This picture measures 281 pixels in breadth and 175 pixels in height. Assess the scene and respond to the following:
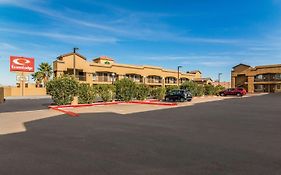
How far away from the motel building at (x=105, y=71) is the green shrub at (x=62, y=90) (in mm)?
23453

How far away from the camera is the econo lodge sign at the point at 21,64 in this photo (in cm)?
5572

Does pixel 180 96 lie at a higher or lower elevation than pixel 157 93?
lower

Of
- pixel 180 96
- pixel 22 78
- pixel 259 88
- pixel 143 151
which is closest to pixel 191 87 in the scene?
pixel 180 96

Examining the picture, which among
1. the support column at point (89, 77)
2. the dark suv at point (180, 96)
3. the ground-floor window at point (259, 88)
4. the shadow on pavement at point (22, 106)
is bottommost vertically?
the shadow on pavement at point (22, 106)

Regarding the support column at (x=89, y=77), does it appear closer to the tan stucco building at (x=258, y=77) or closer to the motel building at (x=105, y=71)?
the motel building at (x=105, y=71)

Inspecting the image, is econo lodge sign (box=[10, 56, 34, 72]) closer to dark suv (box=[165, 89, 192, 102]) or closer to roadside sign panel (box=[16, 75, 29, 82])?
roadside sign panel (box=[16, 75, 29, 82])

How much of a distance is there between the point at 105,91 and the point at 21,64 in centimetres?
3910

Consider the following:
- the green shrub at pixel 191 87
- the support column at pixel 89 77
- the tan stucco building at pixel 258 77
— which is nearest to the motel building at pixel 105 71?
the support column at pixel 89 77

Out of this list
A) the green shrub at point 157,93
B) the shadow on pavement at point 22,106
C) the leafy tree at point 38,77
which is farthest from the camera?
the leafy tree at point 38,77

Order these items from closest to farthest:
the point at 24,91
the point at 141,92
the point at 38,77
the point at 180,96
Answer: the point at 180,96 → the point at 141,92 → the point at 24,91 → the point at 38,77

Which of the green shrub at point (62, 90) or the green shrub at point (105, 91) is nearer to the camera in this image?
the green shrub at point (62, 90)

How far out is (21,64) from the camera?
2248 inches

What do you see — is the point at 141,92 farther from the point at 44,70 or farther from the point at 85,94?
the point at 44,70

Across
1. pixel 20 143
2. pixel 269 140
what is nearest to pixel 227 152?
pixel 269 140
